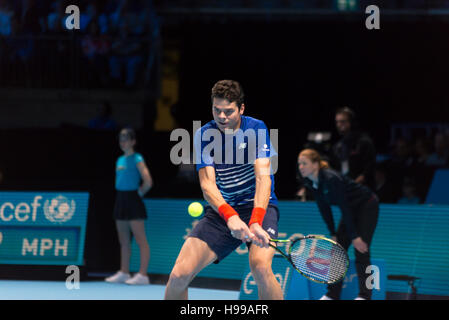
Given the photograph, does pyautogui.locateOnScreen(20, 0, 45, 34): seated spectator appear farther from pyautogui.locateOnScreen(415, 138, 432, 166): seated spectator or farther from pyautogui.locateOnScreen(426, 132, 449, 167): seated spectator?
pyautogui.locateOnScreen(426, 132, 449, 167): seated spectator

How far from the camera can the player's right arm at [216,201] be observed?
4285mm

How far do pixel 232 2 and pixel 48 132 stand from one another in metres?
5.74

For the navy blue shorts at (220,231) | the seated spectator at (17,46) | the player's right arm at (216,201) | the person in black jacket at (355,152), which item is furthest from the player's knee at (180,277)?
the seated spectator at (17,46)

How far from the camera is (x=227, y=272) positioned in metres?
8.48

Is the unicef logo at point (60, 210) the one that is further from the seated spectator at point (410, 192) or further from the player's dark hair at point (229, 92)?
the player's dark hair at point (229, 92)

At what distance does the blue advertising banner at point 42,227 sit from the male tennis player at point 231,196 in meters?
4.20

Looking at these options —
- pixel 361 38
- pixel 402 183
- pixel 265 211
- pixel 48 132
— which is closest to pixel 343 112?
pixel 402 183

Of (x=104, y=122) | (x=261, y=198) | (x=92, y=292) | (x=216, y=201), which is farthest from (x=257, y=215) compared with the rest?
(x=104, y=122)

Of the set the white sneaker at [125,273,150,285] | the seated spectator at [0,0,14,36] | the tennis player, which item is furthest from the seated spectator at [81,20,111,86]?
the white sneaker at [125,273,150,285]

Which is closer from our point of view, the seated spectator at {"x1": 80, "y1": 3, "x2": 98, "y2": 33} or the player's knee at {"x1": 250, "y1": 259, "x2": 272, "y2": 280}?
the player's knee at {"x1": 250, "y1": 259, "x2": 272, "y2": 280}

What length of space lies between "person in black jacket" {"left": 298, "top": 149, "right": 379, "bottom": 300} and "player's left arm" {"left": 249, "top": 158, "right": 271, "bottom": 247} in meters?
1.86

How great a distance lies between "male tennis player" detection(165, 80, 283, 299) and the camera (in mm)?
4406

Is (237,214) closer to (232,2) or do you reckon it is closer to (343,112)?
(343,112)

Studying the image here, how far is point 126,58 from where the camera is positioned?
40.7ft
